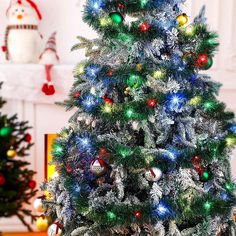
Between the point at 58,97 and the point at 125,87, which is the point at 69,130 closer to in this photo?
the point at 125,87

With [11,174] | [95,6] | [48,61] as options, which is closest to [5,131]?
[11,174]

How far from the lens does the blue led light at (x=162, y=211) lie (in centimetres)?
142

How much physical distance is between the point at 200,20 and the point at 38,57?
5.26ft

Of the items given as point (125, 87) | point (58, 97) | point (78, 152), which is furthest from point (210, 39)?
point (58, 97)

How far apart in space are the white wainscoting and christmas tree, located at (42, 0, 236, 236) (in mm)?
1235

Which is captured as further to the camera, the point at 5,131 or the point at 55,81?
the point at 55,81

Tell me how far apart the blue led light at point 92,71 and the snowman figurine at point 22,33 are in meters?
1.36

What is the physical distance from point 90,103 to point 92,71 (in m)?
0.12

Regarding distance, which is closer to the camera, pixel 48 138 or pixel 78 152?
pixel 78 152

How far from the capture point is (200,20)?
1.51 m

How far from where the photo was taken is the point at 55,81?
2.77m

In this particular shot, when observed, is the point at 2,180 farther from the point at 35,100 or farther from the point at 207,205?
the point at 207,205

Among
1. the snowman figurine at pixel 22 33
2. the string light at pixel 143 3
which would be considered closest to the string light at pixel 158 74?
the string light at pixel 143 3

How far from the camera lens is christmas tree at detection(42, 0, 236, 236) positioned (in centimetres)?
143
